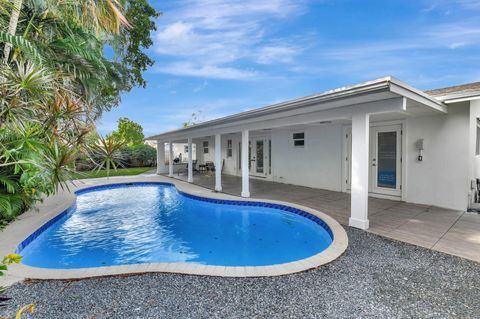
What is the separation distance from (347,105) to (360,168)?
4.47 feet

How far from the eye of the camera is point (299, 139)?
35.2ft

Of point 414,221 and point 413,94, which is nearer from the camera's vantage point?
point 413,94

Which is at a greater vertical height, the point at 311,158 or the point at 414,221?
the point at 311,158

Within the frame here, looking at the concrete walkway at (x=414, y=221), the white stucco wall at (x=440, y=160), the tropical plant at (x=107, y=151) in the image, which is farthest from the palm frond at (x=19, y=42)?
the white stucco wall at (x=440, y=160)

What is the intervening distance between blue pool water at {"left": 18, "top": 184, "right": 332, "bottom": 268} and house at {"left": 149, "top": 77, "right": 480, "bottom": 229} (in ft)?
4.44

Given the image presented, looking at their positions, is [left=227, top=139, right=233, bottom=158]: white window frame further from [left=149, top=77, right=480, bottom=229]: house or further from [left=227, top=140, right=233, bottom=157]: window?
[left=149, top=77, right=480, bottom=229]: house

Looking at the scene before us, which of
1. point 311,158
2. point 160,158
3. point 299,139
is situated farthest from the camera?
point 160,158

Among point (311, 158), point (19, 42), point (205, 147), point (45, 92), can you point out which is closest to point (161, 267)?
point (45, 92)

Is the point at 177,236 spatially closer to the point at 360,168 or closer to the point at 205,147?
the point at 360,168

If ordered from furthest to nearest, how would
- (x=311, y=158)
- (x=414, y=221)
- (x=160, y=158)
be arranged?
(x=160, y=158) < (x=311, y=158) < (x=414, y=221)

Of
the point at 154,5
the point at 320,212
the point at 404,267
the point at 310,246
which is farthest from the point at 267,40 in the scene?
the point at 404,267

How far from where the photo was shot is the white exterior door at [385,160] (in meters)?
7.46

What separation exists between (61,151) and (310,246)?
195 inches

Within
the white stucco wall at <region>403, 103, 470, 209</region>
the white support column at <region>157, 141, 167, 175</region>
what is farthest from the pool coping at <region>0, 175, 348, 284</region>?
the white support column at <region>157, 141, 167, 175</region>
